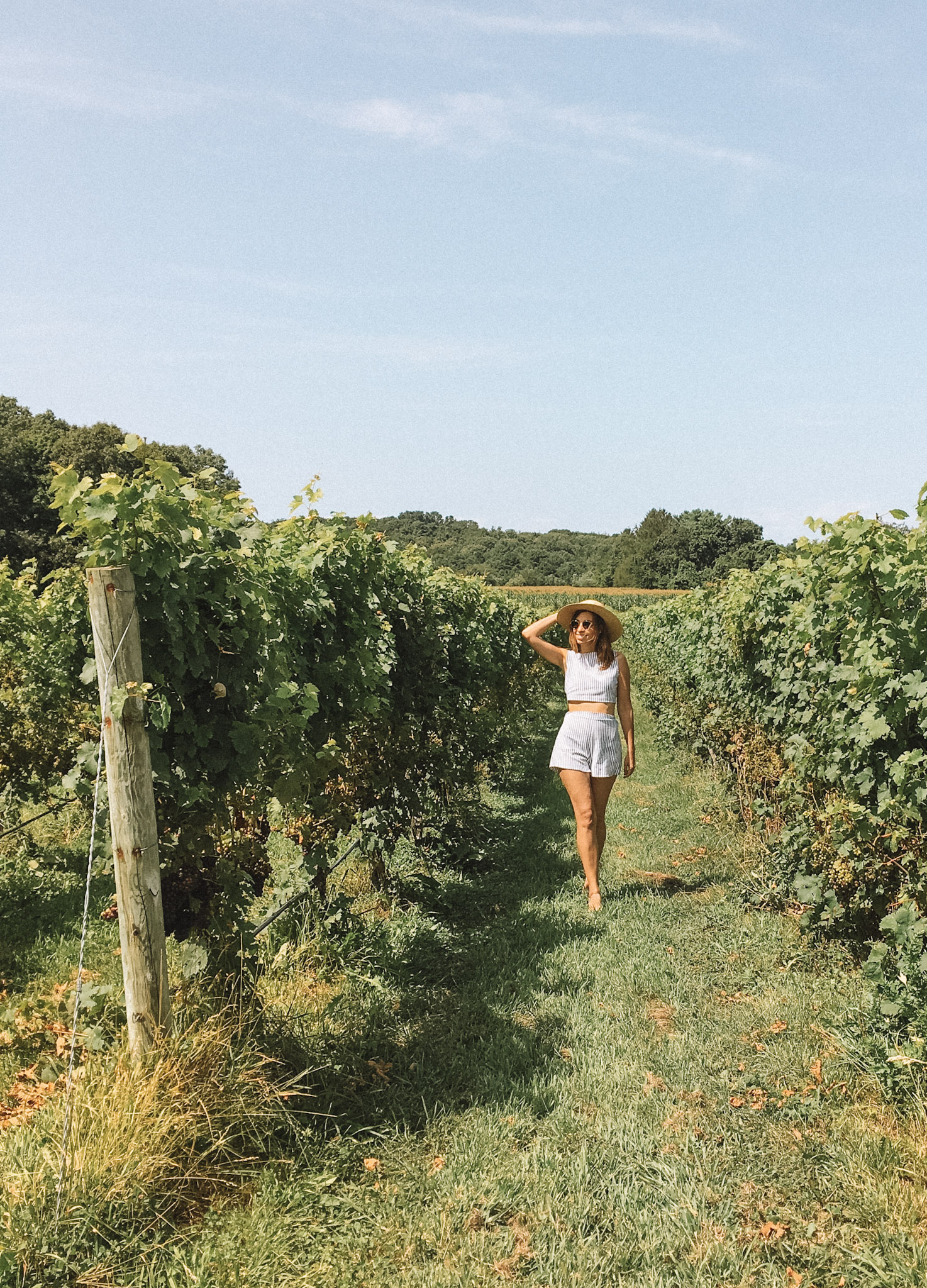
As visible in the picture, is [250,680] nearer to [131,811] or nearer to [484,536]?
[131,811]

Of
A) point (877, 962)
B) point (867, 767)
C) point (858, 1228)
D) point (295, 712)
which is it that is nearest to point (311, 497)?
point (295, 712)

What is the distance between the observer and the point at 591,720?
5.78 meters

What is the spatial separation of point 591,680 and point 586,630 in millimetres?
334

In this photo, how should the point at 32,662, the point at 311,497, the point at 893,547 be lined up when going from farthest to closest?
the point at 32,662, the point at 311,497, the point at 893,547

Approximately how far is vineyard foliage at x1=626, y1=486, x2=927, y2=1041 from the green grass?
1.27ft

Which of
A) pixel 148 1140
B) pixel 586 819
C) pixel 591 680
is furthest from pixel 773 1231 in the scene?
pixel 591 680

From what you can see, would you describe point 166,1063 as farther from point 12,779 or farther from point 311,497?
point 12,779

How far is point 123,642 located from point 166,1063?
1398 millimetres

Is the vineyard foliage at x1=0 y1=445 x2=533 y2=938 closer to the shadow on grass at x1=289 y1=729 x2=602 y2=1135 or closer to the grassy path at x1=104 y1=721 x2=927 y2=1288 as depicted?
the shadow on grass at x1=289 y1=729 x2=602 y2=1135

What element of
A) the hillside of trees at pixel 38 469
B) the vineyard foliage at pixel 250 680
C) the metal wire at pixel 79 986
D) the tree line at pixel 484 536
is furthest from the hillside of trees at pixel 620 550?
the metal wire at pixel 79 986

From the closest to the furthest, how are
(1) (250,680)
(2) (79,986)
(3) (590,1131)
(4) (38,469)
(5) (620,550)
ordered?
(2) (79,986), (3) (590,1131), (1) (250,680), (4) (38,469), (5) (620,550)

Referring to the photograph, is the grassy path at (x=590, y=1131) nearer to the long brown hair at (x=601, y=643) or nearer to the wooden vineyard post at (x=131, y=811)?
the wooden vineyard post at (x=131, y=811)

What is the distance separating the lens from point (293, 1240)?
105 inches

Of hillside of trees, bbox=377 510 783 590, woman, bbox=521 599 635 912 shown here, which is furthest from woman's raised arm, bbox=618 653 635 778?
hillside of trees, bbox=377 510 783 590
